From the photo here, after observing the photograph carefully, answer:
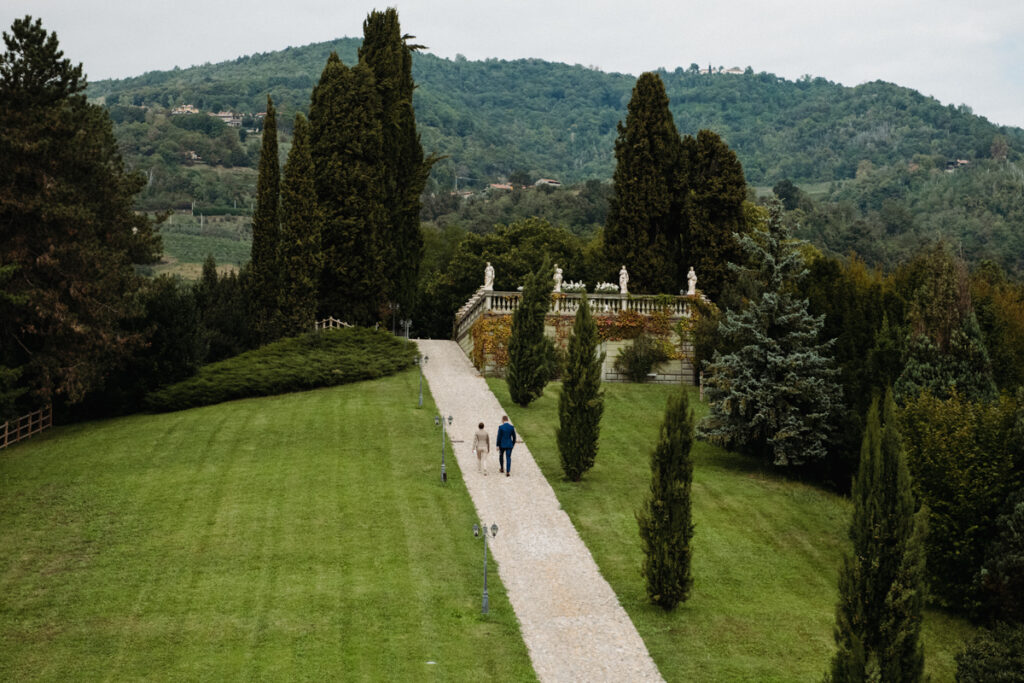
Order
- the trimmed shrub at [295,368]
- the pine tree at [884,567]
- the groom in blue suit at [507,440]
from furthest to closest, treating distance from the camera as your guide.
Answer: the trimmed shrub at [295,368] → the groom in blue suit at [507,440] → the pine tree at [884,567]

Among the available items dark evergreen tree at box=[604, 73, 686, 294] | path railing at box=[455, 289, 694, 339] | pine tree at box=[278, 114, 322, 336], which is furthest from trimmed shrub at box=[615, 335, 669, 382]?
pine tree at box=[278, 114, 322, 336]

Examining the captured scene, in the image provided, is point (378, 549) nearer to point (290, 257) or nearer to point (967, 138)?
point (290, 257)

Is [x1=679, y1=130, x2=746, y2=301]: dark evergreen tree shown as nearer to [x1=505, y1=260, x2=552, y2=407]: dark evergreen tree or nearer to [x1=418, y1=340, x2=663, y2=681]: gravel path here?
[x1=505, y1=260, x2=552, y2=407]: dark evergreen tree

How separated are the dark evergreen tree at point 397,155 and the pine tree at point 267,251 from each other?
466 cm

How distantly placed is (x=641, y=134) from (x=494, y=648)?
1281 inches

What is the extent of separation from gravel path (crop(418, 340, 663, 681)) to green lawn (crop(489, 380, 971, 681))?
32cm

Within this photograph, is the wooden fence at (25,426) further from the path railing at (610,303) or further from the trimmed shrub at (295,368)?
the path railing at (610,303)

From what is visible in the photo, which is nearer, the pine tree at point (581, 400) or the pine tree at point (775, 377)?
the pine tree at point (581, 400)

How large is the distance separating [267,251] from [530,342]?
14.1m

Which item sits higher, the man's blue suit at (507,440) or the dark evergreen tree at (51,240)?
the dark evergreen tree at (51,240)

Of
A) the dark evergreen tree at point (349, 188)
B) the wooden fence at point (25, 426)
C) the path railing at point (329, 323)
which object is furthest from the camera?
the path railing at point (329, 323)

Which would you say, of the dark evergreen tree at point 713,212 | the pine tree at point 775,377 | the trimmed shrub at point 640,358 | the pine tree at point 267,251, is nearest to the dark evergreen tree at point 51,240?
the pine tree at point 267,251

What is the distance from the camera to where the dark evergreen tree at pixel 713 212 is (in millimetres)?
46344

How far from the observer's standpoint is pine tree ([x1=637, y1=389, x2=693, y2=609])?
1855 centimetres
